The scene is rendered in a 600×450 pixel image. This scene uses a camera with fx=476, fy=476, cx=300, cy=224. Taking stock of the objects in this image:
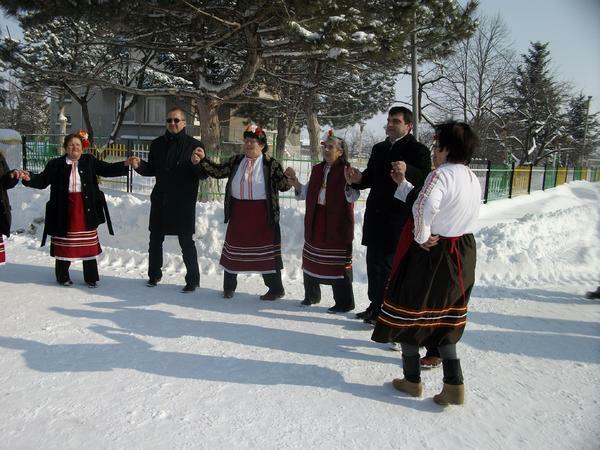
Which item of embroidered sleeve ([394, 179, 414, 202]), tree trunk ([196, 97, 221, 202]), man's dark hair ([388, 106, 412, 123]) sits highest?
tree trunk ([196, 97, 221, 202])

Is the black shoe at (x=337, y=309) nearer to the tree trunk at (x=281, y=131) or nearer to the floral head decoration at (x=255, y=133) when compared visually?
the floral head decoration at (x=255, y=133)

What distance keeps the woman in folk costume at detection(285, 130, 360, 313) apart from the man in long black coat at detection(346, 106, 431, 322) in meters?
0.31

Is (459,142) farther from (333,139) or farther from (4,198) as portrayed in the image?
(4,198)

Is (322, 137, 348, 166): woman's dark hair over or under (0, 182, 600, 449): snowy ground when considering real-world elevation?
over

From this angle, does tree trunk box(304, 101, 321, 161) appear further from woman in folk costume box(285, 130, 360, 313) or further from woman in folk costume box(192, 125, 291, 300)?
woman in folk costume box(285, 130, 360, 313)

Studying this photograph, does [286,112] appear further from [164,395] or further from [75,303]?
[164,395]

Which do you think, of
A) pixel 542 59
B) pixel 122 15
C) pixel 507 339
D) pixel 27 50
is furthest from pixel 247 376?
pixel 542 59

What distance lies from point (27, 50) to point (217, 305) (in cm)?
1663

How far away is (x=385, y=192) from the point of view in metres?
4.08

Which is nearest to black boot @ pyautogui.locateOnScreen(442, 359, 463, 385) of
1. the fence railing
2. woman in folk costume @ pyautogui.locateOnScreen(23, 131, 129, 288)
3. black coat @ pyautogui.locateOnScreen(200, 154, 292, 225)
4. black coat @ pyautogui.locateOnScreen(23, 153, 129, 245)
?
black coat @ pyautogui.locateOnScreen(200, 154, 292, 225)

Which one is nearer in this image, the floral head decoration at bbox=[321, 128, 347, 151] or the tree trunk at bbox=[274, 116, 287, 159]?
the floral head decoration at bbox=[321, 128, 347, 151]

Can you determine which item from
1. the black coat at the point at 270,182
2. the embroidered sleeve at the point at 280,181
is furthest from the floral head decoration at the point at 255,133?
the embroidered sleeve at the point at 280,181

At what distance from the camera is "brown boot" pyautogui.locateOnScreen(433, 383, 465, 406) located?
2.88m

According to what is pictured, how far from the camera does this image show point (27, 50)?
668 inches
